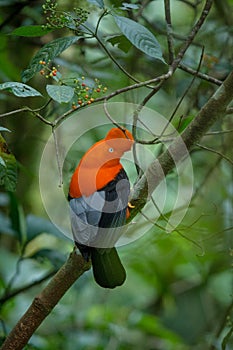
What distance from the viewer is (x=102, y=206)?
2.29 meters

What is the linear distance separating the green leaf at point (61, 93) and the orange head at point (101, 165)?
1.76 ft

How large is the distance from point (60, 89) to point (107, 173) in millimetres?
676

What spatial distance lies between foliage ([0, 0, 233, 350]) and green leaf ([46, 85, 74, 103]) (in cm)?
60

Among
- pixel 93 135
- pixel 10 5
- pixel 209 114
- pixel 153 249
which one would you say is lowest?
pixel 153 249

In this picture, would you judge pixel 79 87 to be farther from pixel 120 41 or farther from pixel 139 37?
pixel 120 41

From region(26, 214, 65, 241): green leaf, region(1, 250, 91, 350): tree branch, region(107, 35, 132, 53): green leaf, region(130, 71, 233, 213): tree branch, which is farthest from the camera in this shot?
region(26, 214, 65, 241): green leaf

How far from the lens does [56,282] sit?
7.24 feet

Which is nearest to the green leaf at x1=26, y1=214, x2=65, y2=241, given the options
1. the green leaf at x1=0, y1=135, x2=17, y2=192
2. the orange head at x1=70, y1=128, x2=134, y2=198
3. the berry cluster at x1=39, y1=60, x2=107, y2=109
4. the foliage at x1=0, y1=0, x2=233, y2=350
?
the foliage at x1=0, y1=0, x2=233, y2=350

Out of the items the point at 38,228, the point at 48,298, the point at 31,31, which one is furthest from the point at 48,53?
the point at 38,228

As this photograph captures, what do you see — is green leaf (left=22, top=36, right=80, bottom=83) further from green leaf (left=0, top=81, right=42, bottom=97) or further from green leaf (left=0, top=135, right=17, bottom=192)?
green leaf (left=0, top=135, right=17, bottom=192)

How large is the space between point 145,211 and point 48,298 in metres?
0.75

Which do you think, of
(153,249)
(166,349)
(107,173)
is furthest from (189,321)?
(107,173)

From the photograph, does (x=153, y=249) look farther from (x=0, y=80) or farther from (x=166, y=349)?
(x=0, y=80)

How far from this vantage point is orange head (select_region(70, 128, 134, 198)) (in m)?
2.36
